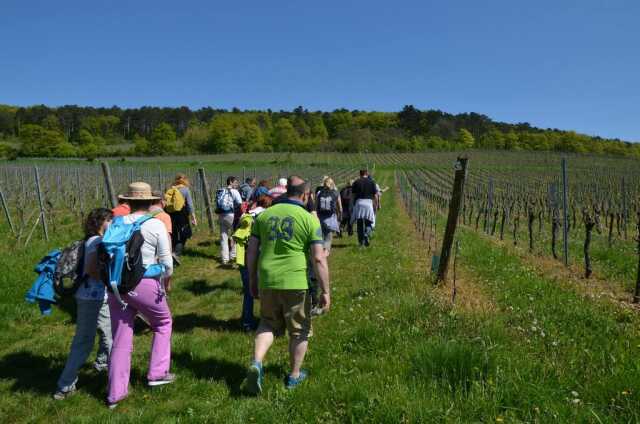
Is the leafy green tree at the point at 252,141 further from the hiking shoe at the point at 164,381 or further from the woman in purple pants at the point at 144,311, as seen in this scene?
the hiking shoe at the point at 164,381

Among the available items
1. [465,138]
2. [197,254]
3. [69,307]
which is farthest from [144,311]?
[465,138]

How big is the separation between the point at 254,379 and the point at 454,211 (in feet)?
12.6

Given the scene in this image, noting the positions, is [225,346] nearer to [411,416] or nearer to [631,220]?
[411,416]

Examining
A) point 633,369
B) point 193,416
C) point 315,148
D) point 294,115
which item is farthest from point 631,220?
point 294,115

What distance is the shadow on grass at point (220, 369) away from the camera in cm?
377

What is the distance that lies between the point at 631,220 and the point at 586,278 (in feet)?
64.8

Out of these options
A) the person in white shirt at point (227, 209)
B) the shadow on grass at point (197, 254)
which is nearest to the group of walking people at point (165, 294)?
the person in white shirt at point (227, 209)

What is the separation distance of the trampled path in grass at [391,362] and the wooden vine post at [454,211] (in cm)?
36

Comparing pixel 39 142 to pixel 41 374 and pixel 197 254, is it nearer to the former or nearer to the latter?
pixel 197 254

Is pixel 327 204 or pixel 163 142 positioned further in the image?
pixel 163 142

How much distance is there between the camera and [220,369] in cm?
409

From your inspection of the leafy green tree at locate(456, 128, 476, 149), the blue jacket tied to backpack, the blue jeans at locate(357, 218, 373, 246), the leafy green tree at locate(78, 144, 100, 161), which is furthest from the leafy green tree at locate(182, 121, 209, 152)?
the blue jacket tied to backpack

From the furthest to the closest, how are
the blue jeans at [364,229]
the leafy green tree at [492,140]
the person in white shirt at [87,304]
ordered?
the leafy green tree at [492,140]
the blue jeans at [364,229]
the person in white shirt at [87,304]

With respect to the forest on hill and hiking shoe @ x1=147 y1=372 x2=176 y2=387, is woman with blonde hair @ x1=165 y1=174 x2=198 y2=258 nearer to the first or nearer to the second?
hiking shoe @ x1=147 y1=372 x2=176 y2=387
